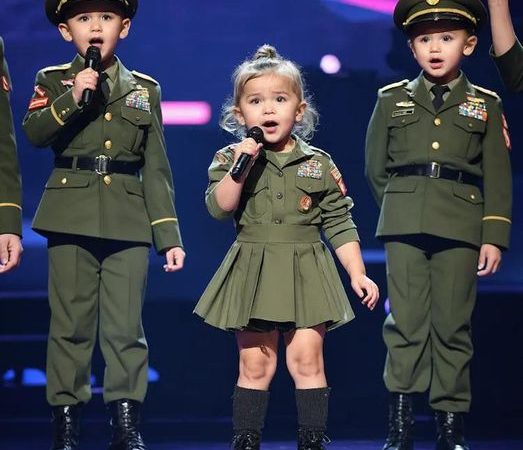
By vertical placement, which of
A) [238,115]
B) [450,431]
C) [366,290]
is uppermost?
[238,115]

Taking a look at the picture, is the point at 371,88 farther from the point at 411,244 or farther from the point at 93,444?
the point at 93,444

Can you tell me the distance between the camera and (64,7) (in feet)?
11.0

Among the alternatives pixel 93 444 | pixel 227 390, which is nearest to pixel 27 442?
pixel 93 444

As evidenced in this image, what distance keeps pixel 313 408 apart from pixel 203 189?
4.56 ft

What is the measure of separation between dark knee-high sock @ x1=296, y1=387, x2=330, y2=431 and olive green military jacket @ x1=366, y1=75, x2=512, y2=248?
59cm

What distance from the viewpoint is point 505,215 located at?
352cm

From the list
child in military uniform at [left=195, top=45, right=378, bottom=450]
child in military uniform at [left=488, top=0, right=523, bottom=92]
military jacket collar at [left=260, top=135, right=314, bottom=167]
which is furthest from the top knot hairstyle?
child in military uniform at [left=488, top=0, right=523, bottom=92]

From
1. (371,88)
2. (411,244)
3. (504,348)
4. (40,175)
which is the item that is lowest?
(504,348)

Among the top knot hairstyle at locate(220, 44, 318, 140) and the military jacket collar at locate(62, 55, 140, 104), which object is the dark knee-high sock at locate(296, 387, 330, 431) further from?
the military jacket collar at locate(62, 55, 140, 104)

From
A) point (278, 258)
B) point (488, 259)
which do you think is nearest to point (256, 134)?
point (278, 258)

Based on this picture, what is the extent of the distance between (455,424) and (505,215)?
60cm

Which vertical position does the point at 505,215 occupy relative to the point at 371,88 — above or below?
below

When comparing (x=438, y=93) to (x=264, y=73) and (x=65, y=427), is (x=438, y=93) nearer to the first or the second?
(x=264, y=73)

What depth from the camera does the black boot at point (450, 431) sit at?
3.45 m
